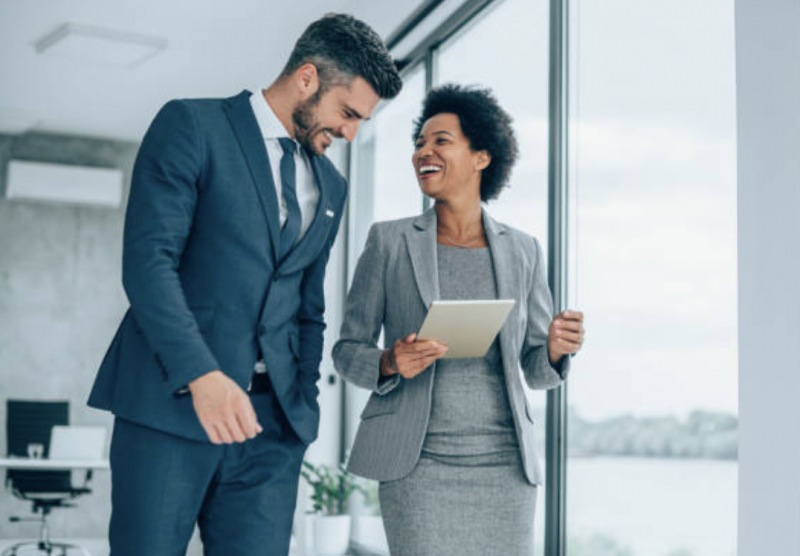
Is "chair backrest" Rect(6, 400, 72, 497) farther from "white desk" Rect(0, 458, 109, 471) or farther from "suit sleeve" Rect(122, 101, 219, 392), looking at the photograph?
"suit sleeve" Rect(122, 101, 219, 392)

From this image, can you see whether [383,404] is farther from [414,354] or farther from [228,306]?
[228,306]

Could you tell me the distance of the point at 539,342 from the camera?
2.05 meters

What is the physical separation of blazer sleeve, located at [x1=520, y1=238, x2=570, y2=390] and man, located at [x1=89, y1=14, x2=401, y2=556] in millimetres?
593

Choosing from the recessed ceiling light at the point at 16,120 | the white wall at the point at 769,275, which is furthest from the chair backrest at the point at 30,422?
the white wall at the point at 769,275

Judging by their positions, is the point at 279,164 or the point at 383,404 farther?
the point at 383,404

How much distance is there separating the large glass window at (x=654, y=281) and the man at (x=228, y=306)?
3.54 ft

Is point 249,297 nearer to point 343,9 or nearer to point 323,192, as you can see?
point 323,192

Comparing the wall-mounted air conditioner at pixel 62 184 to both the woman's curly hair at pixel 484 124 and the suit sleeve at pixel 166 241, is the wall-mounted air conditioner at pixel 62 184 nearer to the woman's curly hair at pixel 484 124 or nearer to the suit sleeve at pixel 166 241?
the woman's curly hair at pixel 484 124

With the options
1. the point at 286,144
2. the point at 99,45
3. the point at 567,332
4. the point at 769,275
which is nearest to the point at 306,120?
the point at 286,144

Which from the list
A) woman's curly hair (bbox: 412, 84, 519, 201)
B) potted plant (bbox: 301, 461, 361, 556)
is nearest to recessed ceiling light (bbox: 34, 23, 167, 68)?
potted plant (bbox: 301, 461, 361, 556)

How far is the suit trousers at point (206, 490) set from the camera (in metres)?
1.39

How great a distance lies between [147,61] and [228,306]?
4.20m

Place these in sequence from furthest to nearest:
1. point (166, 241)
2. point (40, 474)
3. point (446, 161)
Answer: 1. point (40, 474)
2. point (446, 161)
3. point (166, 241)

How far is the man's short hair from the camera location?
160 centimetres
